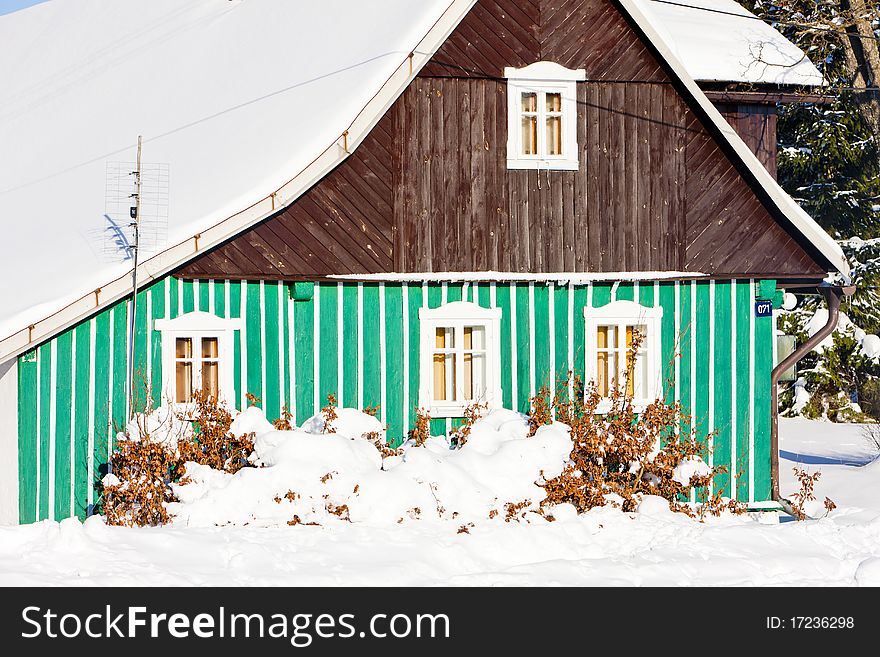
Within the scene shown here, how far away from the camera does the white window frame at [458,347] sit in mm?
14336

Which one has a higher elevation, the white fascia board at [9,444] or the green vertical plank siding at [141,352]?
the green vertical plank siding at [141,352]

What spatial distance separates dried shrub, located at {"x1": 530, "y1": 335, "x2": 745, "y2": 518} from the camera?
1327 cm

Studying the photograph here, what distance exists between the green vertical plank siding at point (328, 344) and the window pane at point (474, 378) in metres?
1.54

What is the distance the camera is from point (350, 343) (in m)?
14.1

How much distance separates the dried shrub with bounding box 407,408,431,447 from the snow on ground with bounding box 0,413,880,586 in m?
0.23

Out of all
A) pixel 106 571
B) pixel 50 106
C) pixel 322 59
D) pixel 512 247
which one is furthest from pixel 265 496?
pixel 50 106

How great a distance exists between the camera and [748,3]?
28.5 meters

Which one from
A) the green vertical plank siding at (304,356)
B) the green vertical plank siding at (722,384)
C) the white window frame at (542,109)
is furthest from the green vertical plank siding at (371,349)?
the green vertical plank siding at (722,384)

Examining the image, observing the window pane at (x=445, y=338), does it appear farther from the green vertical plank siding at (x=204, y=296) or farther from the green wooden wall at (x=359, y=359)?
the green vertical plank siding at (x=204, y=296)

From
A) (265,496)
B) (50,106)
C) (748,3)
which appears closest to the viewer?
(265,496)

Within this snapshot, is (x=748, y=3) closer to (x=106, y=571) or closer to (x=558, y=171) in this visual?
(x=558, y=171)

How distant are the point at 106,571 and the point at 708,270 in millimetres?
7981

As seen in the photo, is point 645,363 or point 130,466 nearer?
point 130,466

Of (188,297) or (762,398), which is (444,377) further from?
(762,398)
